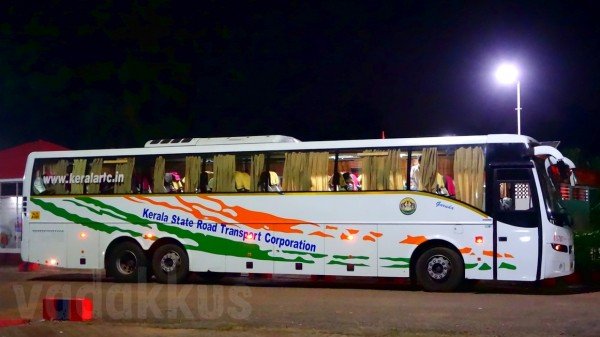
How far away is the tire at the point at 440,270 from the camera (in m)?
16.2

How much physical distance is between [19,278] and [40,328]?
9195 mm

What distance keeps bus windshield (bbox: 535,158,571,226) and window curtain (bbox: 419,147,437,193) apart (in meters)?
2.00

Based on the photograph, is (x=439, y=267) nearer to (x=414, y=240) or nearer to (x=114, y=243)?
(x=414, y=240)

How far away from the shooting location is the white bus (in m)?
15.9

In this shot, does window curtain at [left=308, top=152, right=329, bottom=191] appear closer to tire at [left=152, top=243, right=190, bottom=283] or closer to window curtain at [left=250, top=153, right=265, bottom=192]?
window curtain at [left=250, top=153, right=265, bottom=192]

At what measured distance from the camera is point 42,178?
19609 mm

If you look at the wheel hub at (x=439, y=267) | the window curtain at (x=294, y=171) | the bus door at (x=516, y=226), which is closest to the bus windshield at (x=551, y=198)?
the bus door at (x=516, y=226)

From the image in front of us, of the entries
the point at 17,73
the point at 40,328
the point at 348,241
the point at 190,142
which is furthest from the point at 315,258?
the point at 17,73

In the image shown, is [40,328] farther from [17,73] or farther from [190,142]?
[17,73]

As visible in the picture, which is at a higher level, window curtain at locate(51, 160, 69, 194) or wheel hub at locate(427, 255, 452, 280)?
window curtain at locate(51, 160, 69, 194)

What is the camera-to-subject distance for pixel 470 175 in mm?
16188

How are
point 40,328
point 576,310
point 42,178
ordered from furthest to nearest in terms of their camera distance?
point 42,178, point 576,310, point 40,328

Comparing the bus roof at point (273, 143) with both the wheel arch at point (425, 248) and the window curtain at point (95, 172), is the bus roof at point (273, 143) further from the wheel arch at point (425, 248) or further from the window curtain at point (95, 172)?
the wheel arch at point (425, 248)

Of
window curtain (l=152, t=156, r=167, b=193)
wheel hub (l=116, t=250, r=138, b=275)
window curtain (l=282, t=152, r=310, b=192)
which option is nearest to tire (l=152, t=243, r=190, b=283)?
wheel hub (l=116, t=250, r=138, b=275)
